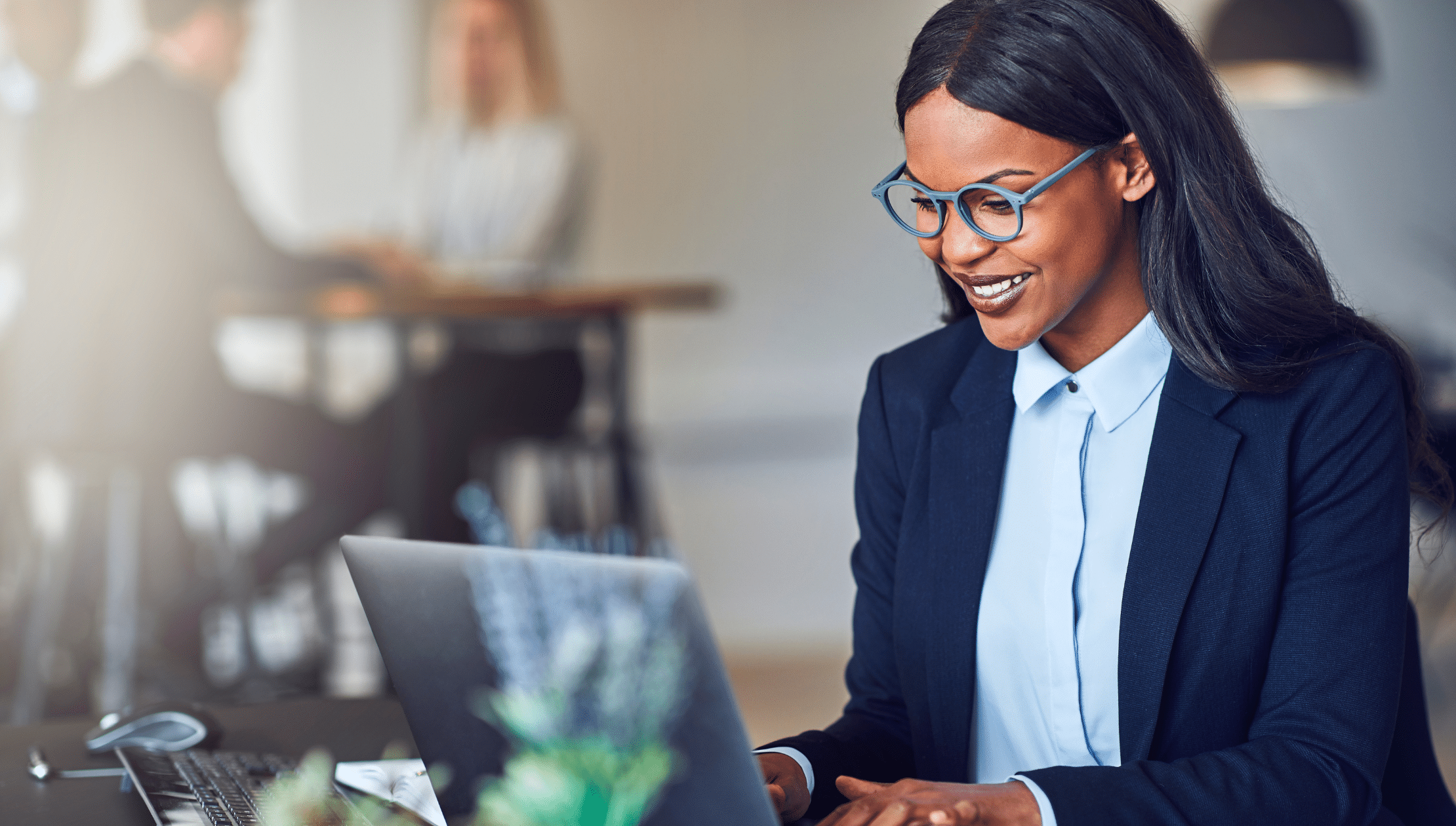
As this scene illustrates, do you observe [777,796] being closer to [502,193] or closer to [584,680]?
[584,680]

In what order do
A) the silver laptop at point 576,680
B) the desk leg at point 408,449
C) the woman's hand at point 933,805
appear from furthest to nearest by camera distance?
the desk leg at point 408,449 < the woman's hand at point 933,805 < the silver laptop at point 576,680

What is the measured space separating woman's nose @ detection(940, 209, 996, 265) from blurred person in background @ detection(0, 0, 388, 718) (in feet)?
7.21

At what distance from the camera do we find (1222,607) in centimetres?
93

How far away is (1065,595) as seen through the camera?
1.00 m

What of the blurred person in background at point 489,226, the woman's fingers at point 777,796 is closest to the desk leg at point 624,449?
the blurred person in background at point 489,226

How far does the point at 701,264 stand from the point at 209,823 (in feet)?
11.4

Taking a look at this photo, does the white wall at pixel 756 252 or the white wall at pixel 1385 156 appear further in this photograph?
the white wall at pixel 1385 156

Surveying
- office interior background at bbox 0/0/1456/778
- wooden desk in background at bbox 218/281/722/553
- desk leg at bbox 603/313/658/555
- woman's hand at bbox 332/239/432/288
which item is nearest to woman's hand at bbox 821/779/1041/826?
wooden desk in background at bbox 218/281/722/553

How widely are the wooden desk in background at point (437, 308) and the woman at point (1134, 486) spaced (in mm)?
2023

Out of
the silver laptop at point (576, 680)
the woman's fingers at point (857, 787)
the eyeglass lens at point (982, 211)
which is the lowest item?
the woman's fingers at point (857, 787)

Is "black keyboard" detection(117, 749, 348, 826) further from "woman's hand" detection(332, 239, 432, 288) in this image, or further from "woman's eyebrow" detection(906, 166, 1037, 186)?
"woman's hand" detection(332, 239, 432, 288)

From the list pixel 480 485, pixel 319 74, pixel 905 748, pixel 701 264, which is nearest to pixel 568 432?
pixel 480 485

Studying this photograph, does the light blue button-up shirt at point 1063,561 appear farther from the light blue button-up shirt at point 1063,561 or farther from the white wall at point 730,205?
the white wall at point 730,205

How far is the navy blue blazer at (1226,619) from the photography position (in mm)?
829
